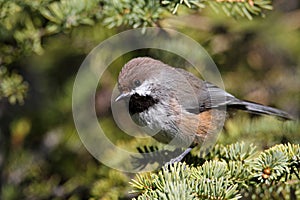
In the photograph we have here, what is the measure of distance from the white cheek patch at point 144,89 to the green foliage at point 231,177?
80 cm

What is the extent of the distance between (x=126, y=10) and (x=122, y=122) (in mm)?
848

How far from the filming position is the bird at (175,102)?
9.78 ft

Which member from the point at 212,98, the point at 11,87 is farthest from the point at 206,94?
the point at 11,87

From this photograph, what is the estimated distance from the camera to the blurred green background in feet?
9.45

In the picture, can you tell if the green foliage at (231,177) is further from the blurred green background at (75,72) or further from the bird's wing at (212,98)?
the bird's wing at (212,98)

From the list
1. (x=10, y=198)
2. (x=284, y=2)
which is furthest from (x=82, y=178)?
(x=284, y=2)

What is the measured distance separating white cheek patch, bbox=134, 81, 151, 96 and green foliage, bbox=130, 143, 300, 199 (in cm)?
80

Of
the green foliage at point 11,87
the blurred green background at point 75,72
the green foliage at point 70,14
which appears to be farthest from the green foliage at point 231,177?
the green foliage at point 11,87

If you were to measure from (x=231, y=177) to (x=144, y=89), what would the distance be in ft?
3.44

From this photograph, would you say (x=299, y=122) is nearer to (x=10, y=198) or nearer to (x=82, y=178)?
(x=82, y=178)

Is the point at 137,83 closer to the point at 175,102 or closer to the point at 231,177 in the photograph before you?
the point at 175,102

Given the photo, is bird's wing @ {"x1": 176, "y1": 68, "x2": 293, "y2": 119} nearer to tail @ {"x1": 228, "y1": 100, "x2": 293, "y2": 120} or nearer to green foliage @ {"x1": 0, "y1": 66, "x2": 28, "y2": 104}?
tail @ {"x1": 228, "y1": 100, "x2": 293, "y2": 120}

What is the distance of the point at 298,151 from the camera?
225 centimetres

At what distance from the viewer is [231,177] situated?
2.28 metres
